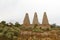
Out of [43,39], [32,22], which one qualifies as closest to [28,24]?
[32,22]

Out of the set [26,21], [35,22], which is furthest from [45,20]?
[26,21]

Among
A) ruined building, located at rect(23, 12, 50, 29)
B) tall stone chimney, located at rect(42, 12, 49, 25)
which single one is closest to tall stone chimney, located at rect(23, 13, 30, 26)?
ruined building, located at rect(23, 12, 50, 29)

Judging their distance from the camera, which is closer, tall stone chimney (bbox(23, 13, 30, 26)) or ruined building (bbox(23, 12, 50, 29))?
ruined building (bbox(23, 12, 50, 29))

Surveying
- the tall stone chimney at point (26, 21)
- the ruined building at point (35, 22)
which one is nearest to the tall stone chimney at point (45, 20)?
the ruined building at point (35, 22)

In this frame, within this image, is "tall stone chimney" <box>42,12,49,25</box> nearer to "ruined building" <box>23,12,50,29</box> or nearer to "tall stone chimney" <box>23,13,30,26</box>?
"ruined building" <box>23,12,50,29</box>

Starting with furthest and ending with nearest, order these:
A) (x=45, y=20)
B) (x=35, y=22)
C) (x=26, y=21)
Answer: (x=26, y=21), (x=35, y=22), (x=45, y=20)

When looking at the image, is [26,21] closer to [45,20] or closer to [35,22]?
[35,22]

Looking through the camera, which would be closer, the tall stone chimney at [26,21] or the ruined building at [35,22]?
the ruined building at [35,22]

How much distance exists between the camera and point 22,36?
34.6 m

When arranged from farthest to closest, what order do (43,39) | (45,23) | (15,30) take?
(45,23), (15,30), (43,39)

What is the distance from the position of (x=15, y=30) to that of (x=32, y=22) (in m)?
12.1

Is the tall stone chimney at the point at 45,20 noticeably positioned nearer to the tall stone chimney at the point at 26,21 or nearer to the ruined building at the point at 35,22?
the ruined building at the point at 35,22

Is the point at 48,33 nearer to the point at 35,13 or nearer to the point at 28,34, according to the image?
the point at 28,34

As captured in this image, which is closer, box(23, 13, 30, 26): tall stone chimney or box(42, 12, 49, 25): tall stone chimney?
box(42, 12, 49, 25): tall stone chimney
